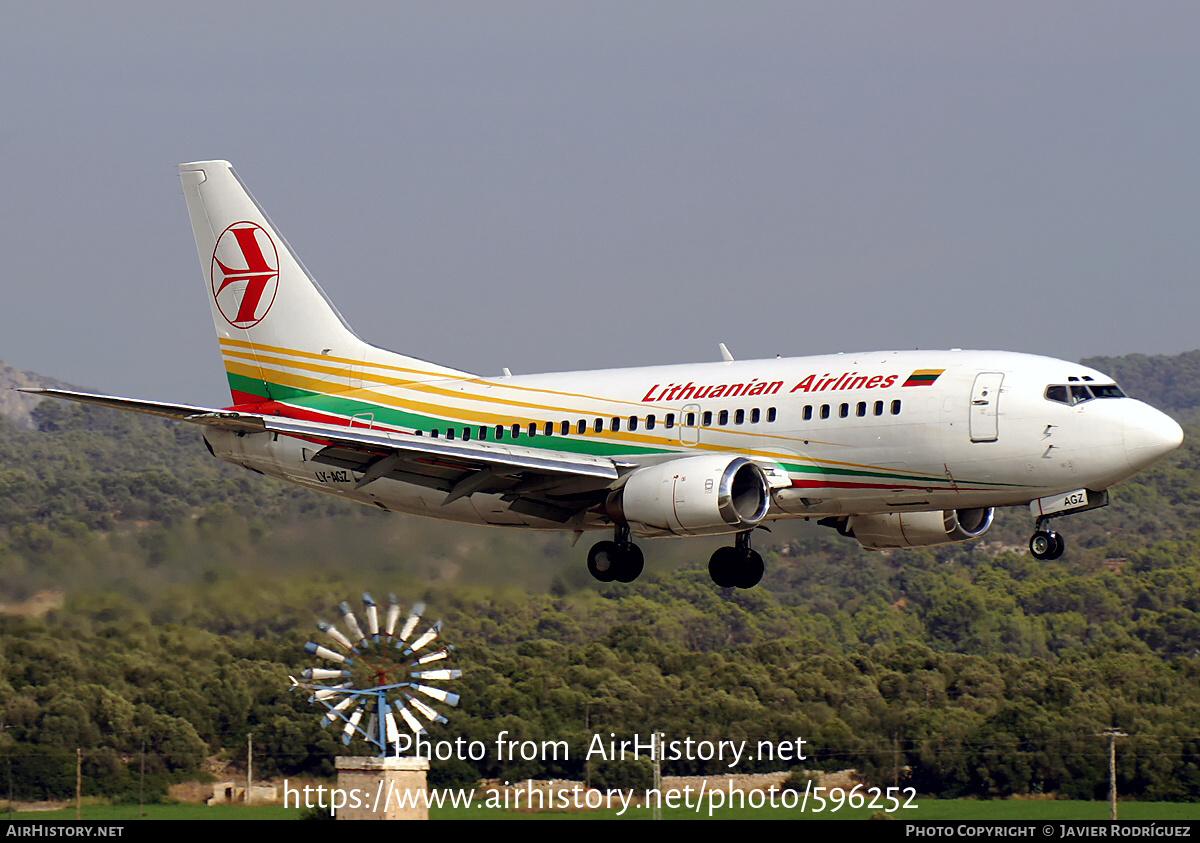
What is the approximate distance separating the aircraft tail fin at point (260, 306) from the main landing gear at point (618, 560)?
8900 millimetres

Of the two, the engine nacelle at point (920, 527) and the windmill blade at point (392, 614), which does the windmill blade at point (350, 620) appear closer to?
the windmill blade at point (392, 614)

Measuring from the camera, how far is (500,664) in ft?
261

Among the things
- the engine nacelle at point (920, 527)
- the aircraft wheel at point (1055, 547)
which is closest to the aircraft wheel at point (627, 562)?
the engine nacelle at point (920, 527)

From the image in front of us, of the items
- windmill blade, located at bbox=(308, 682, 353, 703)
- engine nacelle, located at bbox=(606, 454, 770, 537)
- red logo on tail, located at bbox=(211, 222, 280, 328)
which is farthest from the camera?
windmill blade, located at bbox=(308, 682, 353, 703)

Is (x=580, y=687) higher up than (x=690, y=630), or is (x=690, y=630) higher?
(x=690, y=630)

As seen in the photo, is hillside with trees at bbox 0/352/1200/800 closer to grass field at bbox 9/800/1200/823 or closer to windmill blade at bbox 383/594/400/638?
windmill blade at bbox 383/594/400/638

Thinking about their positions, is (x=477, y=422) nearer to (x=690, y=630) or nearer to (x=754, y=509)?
(x=754, y=509)

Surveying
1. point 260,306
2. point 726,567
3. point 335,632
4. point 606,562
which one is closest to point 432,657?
point 335,632

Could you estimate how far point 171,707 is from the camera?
69.8 metres

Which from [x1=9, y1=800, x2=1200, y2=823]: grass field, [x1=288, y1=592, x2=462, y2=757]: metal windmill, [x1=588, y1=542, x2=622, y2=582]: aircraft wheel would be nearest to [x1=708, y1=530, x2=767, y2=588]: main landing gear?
[x1=588, y1=542, x2=622, y2=582]: aircraft wheel

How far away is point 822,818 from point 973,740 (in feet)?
52.9

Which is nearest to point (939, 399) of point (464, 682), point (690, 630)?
point (464, 682)

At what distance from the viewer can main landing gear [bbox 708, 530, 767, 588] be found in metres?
45.7

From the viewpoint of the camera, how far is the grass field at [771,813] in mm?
61656
